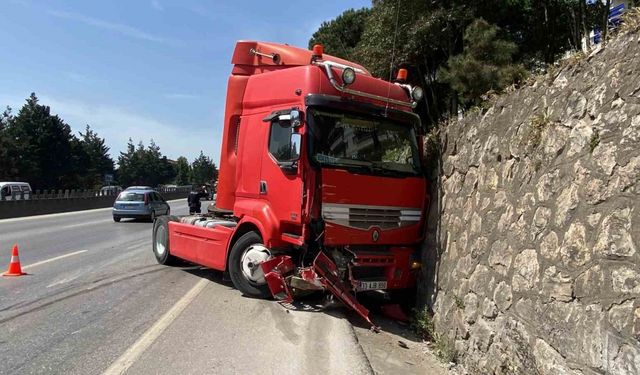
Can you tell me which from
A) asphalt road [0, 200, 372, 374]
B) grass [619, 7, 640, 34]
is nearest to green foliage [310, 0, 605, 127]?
asphalt road [0, 200, 372, 374]

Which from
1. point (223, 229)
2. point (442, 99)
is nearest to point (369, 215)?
point (223, 229)

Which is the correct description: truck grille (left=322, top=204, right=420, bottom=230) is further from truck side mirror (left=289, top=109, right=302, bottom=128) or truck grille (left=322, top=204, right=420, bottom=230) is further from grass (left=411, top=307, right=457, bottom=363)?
grass (left=411, top=307, right=457, bottom=363)

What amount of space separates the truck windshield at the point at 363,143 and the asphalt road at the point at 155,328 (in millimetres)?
2112

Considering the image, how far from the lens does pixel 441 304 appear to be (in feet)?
23.2

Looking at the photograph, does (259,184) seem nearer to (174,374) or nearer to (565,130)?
(174,374)

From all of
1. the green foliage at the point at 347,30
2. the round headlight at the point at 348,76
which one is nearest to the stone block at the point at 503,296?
the round headlight at the point at 348,76

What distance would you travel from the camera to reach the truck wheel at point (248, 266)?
8258 mm

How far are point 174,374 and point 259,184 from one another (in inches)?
143

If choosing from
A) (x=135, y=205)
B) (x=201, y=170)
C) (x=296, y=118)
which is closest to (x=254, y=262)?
(x=296, y=118)

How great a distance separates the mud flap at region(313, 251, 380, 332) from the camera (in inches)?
290

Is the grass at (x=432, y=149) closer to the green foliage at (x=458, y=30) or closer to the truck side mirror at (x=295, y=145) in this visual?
the truck side mirror at (x=295, y=145)

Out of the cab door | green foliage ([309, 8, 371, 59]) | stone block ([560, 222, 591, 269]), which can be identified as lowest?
stone block ([560, 222, 591, 269])

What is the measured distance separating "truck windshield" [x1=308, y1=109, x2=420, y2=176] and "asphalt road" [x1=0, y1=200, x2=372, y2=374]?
211 cm

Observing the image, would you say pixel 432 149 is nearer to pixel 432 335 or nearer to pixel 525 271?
pixel 432 335
